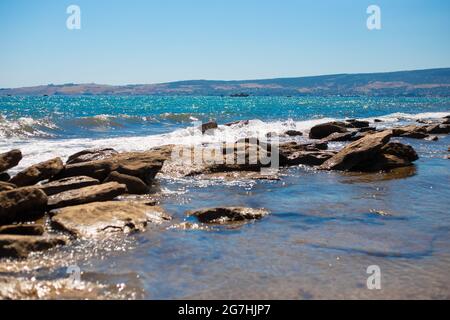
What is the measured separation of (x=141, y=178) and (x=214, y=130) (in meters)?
19.1

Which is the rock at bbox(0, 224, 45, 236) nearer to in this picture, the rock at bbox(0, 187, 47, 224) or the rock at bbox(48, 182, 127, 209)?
the rock at bbox(0, 187, 47, 224)

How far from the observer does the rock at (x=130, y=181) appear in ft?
35.3

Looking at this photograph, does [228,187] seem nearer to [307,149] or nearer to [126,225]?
[126,225]

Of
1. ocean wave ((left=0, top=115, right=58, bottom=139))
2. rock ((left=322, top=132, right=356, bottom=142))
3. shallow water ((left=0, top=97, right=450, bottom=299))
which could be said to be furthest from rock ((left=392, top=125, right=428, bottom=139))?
ocean wave ((left=0, top=115, right=58, bottom=139))

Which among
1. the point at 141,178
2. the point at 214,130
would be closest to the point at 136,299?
the point at 141,178

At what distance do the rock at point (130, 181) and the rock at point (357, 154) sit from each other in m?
6.12

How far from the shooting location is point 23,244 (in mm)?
6488

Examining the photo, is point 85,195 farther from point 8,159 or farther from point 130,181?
point 8,159

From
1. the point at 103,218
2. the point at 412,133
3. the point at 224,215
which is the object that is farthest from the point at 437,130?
the point at 103,218

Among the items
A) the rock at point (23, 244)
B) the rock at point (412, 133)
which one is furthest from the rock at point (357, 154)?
the rock at point (412, 133)

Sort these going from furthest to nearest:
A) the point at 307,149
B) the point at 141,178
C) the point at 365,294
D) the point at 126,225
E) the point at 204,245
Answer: the point at 307,149
the point at 141,178
the point at 126,225
the point at 204,245
the point at 365,294

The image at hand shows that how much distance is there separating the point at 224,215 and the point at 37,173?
15.7ft
